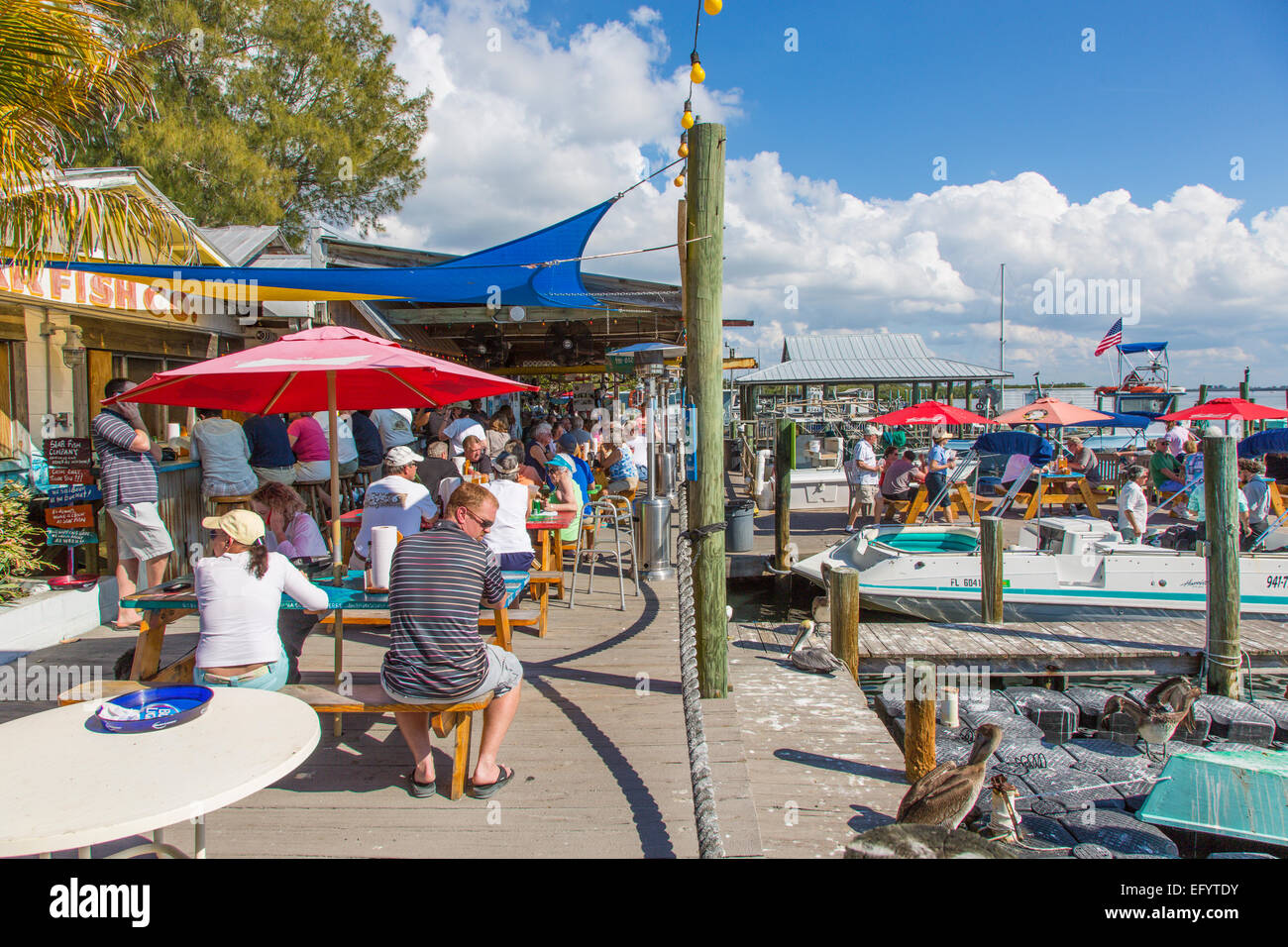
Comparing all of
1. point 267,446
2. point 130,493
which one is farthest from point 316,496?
point 130,493

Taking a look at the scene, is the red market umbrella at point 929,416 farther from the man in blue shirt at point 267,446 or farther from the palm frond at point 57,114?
the palm frond at point 57,114

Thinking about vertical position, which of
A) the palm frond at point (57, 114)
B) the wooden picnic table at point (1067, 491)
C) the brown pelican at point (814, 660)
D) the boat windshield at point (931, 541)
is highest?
the palm frond at point (57, 114)

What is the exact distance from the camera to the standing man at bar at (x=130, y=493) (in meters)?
5.17

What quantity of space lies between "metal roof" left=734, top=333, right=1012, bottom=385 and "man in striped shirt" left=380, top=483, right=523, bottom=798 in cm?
2381

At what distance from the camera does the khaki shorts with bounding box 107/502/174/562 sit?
525 cm

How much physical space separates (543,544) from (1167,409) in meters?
29.1

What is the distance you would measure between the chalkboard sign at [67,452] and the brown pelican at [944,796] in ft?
21.4

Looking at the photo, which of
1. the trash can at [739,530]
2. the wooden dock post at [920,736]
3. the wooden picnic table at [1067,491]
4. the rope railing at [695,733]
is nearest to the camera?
the rope railing at [695,733]

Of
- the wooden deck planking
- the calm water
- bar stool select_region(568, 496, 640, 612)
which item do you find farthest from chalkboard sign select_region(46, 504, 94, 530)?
the calm water

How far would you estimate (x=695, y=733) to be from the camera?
3344 millimetres

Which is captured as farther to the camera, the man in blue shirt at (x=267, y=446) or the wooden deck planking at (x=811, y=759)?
the man in blue shirt at (x=267, y=446)

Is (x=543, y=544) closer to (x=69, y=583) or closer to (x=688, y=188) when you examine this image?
(x=688, y=188)

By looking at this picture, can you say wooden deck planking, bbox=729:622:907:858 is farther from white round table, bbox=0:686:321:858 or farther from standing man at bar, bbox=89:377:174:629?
standing man at bar, bbox=89:377:174:629

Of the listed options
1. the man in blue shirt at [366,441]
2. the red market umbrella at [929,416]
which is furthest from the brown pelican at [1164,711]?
the man in blue shirt at [366,441]
